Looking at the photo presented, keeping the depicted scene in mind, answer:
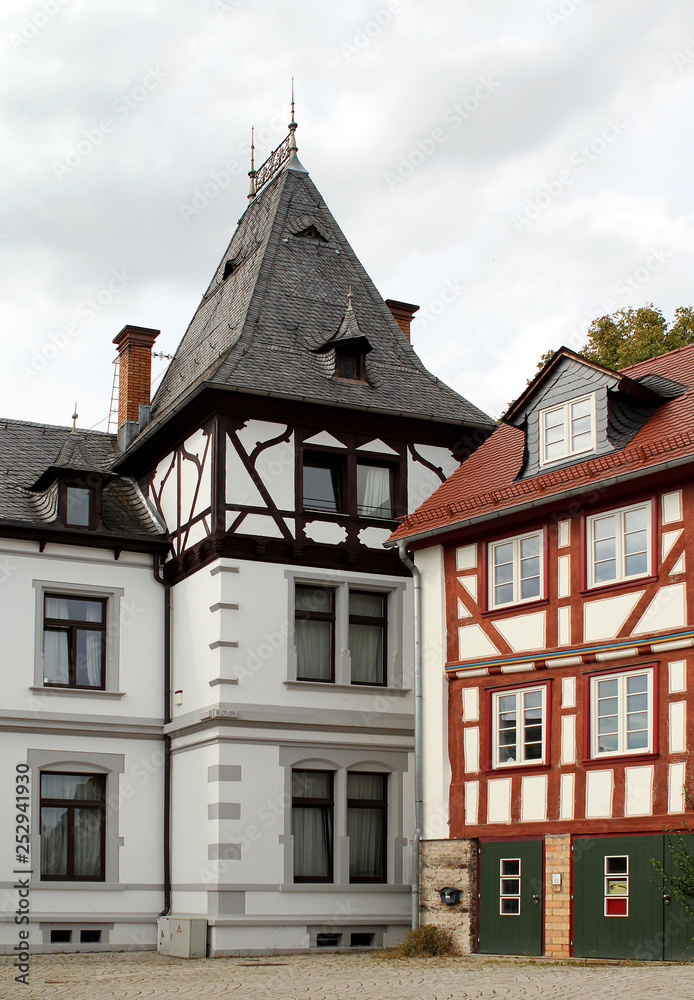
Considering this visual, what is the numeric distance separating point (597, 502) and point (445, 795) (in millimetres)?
5036

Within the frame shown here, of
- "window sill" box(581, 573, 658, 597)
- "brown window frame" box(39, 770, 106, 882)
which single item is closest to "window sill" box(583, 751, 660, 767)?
"window sill" box(581, 573, 658, 597)

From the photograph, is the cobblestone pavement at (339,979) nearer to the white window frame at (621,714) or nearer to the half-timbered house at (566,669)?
the half-timbered house at (566,669)

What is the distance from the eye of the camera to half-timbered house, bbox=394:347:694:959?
16438 mm

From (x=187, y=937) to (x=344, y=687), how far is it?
15.4 feet

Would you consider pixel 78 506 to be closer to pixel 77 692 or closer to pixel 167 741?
pixel 77 692

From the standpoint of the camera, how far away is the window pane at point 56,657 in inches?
869

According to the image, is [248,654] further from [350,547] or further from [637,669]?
[637,669]

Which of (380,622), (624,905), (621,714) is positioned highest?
(380,622)

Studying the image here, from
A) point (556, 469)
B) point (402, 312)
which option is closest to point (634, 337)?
point (402, 312)

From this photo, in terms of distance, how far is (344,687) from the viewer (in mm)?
21766

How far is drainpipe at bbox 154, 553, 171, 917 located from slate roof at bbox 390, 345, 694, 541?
4.75 m

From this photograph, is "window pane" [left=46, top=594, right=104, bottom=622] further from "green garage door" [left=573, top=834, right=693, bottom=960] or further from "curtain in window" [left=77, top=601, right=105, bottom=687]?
"green garage door" [left=573, top=834, right=693, bottom=960]

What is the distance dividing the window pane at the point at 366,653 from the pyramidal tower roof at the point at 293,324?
12.7ft

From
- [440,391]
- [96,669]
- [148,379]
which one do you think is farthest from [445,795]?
[148,379]
